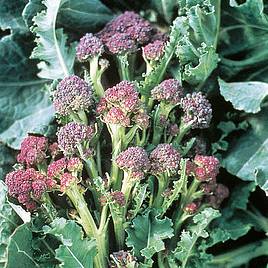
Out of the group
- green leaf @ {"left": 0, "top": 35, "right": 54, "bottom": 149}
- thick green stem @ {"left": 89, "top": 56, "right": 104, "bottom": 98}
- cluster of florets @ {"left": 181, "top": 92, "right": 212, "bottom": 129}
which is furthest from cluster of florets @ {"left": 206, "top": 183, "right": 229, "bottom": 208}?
green leaf @ {"left": 0, "top": 35, "right": 54, "bottom": 149}

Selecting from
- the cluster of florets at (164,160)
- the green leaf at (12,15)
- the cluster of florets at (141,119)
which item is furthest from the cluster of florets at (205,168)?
the green leaf at (12,15)

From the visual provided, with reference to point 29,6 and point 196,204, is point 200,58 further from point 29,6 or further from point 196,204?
A: point 29,6

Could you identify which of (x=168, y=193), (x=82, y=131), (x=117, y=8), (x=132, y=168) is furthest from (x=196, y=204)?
(x=117, y=8)

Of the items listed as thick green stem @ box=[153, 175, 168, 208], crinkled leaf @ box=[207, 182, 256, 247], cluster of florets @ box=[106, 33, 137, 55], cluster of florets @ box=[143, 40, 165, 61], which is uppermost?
cluster of florets @ box=[106, 33, 137, 55]

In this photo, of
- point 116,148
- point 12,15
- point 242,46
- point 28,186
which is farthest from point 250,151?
point 12,15

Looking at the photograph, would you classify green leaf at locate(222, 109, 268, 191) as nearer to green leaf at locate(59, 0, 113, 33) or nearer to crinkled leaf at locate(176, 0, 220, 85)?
crinkled leaf at locate(176, 0, 220, 85)

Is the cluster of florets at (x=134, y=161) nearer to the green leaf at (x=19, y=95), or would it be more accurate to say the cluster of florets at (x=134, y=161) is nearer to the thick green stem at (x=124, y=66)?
the thick green stem at (x=124, y=66)
